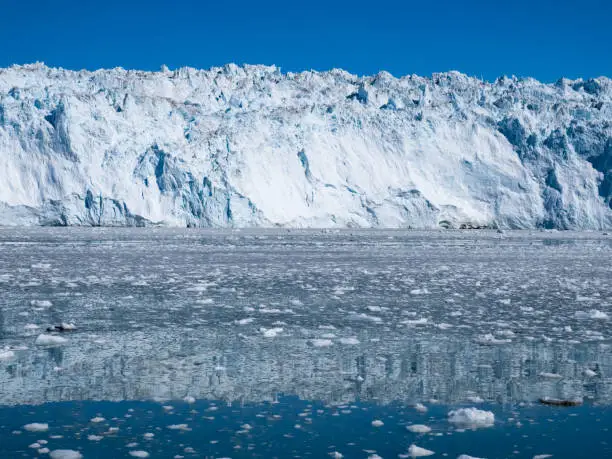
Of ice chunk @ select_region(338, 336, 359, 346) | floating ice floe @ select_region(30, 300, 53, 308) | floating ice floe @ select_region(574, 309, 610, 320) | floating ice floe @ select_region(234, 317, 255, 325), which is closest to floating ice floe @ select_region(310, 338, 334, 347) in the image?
ice chunk @ select_region(338, 336, 359, 346)

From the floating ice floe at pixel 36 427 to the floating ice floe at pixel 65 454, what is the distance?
38cm

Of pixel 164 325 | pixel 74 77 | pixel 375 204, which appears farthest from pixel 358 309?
pixel 74 77

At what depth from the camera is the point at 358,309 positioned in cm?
848

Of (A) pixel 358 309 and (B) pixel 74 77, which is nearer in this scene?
(A) pixel 358 309

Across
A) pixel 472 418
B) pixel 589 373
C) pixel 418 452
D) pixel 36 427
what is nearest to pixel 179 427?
pixel 36 427

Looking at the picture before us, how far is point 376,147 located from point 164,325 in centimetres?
4930

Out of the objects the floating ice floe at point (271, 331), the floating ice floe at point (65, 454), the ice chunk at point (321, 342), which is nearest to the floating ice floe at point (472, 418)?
the floating ice floe at point (65, 454)

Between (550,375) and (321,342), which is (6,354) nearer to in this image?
(321,342)

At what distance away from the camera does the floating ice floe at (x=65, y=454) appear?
332 cm

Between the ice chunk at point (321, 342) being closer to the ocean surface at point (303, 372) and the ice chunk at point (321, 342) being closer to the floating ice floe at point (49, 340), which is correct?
the ocean surface at point (303, 372)

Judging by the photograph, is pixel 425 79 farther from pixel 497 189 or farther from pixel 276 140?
pixel 276 140

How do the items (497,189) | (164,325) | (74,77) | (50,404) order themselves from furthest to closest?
(74,77) < (497,189) < (164,325) < (50,404)

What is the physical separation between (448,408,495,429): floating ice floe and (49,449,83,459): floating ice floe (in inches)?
78.4

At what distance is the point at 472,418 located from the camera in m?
3.95
